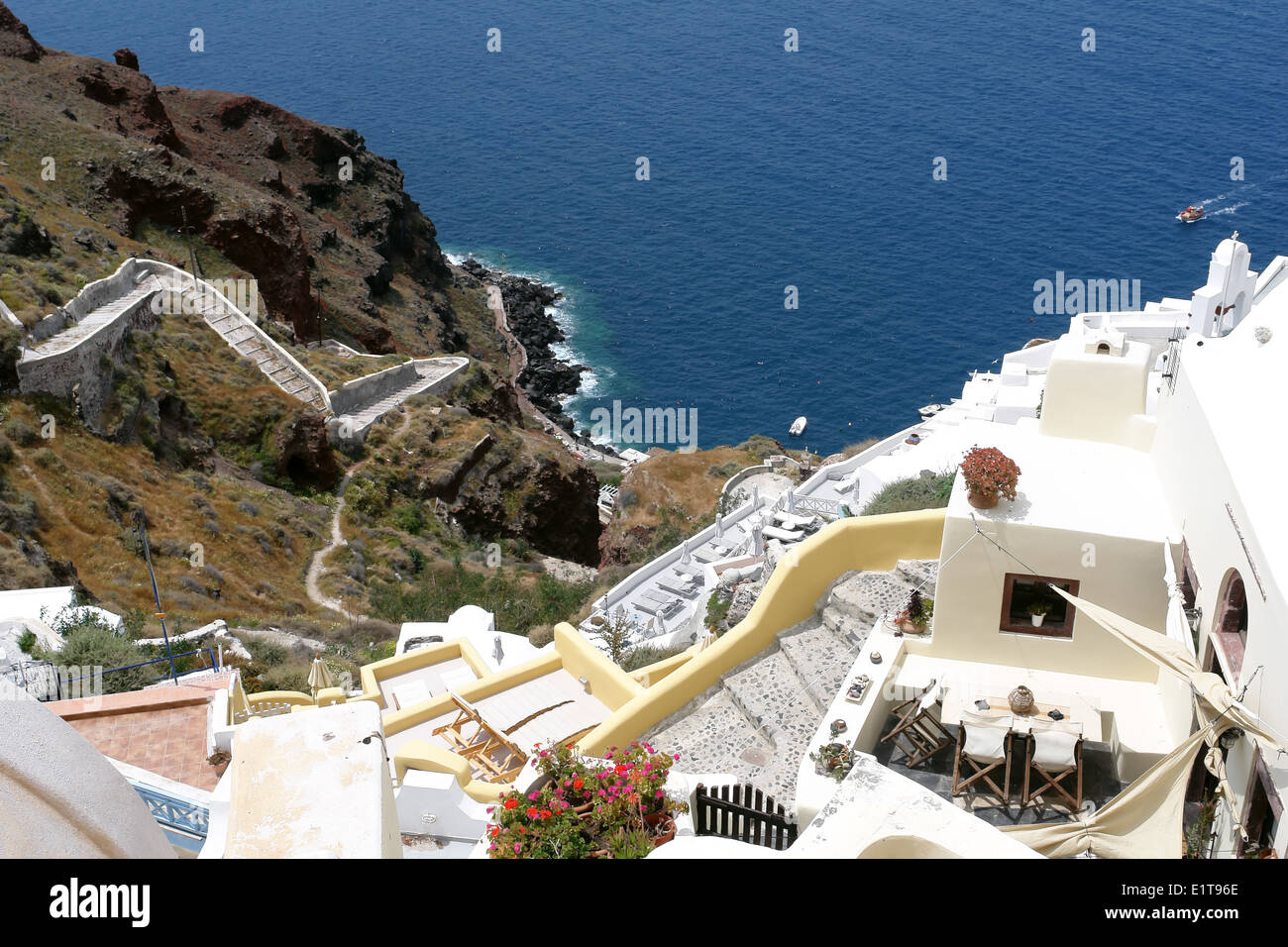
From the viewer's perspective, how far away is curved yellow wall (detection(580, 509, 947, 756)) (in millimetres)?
15180

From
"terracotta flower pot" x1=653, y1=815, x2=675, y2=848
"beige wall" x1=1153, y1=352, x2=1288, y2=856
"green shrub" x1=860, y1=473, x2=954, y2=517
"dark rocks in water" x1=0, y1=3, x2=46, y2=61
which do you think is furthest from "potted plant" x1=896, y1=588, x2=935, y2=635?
"dark rocks in water" x1=0, y1=3, x2=46, y2=61

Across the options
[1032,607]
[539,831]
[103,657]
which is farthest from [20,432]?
[1032,607]

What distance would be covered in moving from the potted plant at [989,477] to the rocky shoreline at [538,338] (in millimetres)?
59078

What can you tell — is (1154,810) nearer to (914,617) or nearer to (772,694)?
(914,617)

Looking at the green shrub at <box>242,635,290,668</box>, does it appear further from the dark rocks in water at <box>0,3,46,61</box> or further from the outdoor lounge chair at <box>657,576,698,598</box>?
the dark rocks in water at <box>0,3,46,61</box>

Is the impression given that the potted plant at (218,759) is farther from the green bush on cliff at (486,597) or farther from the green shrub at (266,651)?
the green bush on cliff at (486,597)

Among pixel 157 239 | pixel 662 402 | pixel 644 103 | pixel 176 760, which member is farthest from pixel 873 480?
pixel 644 103

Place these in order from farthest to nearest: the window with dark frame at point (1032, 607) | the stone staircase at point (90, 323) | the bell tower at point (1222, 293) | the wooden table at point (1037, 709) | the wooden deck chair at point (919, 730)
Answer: the stone staircase at point (90, 323) → the bell tower at point (1222, 293) → the window with dark frame at point (1032, 607) → the wooden deck chair at point (919, 730) → the wooden table at point (1037, 709)

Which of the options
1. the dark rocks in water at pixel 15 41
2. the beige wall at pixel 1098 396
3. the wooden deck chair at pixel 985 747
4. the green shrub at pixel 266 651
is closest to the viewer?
the wooden deck chair at pixel 985 747

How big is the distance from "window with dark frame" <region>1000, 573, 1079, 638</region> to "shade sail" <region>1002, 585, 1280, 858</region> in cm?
290

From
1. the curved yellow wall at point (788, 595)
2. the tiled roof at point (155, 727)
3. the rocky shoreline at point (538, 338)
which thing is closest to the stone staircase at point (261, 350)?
the rocky shoreline at point (538, 338)

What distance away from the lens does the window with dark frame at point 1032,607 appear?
14.2 m
